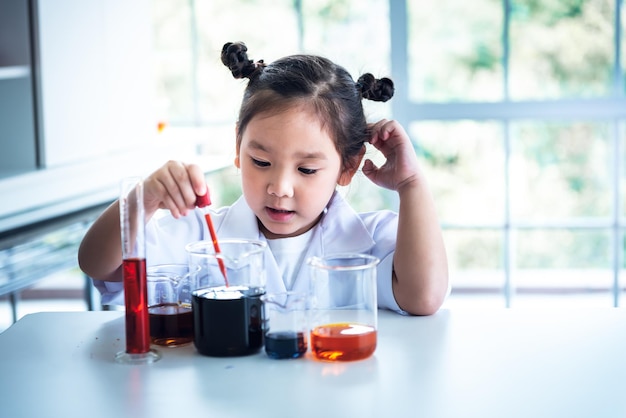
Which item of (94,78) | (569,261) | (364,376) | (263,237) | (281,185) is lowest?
(569,261)

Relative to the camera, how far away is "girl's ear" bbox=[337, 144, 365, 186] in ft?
5.38

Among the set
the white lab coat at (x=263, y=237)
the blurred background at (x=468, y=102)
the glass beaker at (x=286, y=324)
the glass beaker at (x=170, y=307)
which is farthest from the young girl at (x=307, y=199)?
the blurred background at (x=468, y=102)

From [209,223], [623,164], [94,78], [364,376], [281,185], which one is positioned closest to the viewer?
[364,376]

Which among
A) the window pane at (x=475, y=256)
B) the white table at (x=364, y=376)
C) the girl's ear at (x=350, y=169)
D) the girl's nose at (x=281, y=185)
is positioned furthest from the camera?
the window pane at (x=475, y=256)

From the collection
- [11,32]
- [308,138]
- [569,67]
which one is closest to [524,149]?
[569,67]

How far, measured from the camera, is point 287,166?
A: 1.43 meters

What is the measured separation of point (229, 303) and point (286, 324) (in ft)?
0.26

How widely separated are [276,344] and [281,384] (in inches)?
3.8

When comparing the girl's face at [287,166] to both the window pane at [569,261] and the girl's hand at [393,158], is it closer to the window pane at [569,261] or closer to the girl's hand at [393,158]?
the girl's hand at [393,158]

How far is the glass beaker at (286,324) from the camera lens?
1118mm

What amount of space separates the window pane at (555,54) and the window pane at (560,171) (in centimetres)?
14

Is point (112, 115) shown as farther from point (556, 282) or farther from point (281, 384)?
point (281, 384)

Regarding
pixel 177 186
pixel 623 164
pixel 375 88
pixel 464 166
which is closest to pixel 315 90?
Answer: pixel 375 88

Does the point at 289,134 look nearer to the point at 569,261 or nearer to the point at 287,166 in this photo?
the point at 287,166
